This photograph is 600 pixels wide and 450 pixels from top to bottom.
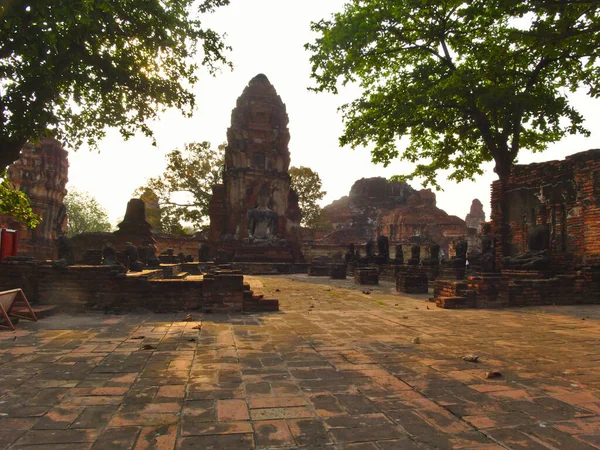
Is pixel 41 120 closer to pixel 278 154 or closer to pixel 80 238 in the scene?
pixel 80 238

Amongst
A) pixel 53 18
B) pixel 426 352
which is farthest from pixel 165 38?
pixel 426 352

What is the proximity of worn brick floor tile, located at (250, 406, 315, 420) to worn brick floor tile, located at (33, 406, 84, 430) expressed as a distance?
1.17 meters

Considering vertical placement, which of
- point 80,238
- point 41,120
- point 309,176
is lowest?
point 80,238

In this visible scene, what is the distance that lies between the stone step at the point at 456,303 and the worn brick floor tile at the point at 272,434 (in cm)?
641

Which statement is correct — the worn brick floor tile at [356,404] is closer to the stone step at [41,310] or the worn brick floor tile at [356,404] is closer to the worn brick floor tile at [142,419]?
the worn brick floor tile at [142,419]

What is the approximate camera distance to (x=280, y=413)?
2697mm

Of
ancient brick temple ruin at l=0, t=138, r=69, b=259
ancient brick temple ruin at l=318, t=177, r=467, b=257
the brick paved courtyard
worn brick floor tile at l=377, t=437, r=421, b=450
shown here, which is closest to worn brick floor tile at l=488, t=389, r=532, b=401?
the brick paved courtyard

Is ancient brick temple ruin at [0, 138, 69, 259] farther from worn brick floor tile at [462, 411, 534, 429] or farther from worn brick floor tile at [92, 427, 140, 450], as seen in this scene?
worn brick floor tile at [462, 411, 534, 429]

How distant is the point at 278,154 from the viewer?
103ft

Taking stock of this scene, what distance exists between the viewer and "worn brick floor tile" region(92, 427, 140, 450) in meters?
2.20

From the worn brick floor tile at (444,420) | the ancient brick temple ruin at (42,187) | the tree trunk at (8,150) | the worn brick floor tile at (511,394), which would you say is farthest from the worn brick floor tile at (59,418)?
the ancient brick temple ruin at (42,187)

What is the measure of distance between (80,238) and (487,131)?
20.1m

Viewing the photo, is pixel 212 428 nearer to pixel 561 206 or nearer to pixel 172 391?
pixel 172 391

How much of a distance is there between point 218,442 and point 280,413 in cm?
55
